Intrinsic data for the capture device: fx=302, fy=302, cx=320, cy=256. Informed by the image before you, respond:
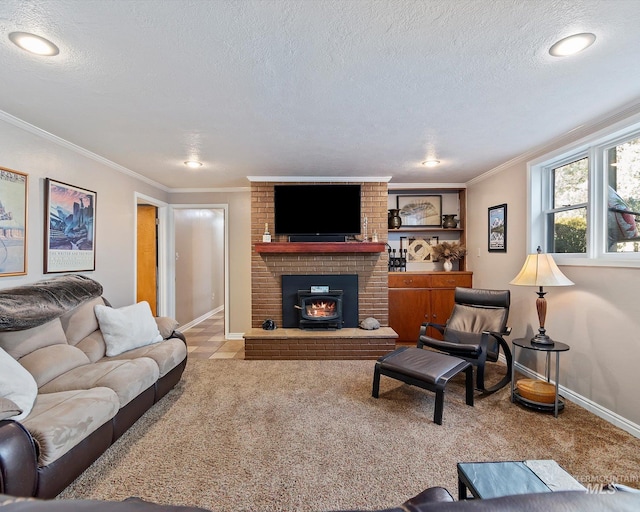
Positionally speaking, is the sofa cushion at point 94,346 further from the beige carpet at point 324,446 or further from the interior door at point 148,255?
the interior door at point 148,255

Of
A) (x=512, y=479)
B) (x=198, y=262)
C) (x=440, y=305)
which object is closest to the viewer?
(x=512, y=479)

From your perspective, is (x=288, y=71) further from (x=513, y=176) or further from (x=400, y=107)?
(x=513, y=176)

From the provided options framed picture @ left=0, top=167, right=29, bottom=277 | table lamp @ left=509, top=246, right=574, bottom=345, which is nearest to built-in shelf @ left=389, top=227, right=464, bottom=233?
table lamp @ left=509, top=246, right=574, bottom=345

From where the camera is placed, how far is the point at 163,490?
1.68 metres

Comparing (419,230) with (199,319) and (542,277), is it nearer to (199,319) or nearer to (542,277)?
(542,277)

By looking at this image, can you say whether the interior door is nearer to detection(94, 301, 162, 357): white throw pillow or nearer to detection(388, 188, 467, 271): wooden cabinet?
detection(94, 301, 162, 357): white throw pillow

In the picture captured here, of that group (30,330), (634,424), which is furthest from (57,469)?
(634,424)

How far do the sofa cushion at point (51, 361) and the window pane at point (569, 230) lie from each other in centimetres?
438

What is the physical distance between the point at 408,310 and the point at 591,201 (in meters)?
2.48

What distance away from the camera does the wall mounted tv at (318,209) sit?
4.21 metres

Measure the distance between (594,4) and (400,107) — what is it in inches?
42.4

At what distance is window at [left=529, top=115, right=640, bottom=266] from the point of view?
91.4 inches

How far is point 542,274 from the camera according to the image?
260 cm

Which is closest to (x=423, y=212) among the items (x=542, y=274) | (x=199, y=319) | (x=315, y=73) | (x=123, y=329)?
(x=542, y=274)
